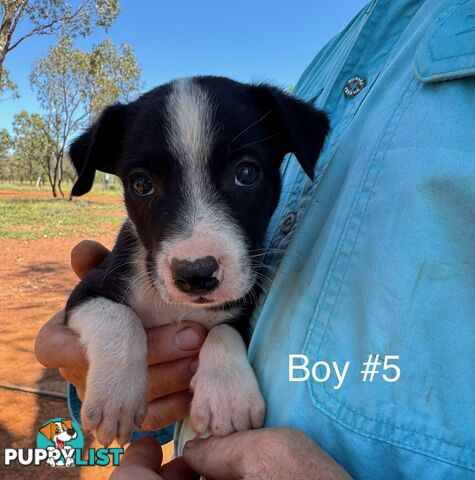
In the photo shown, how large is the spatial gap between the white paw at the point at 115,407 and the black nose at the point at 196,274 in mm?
467

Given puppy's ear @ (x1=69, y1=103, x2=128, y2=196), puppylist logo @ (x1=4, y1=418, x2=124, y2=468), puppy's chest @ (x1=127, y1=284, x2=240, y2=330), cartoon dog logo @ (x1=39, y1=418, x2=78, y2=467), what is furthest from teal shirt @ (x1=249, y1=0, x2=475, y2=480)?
cartoon dog logo @ (x1=39, y1=418, x2=78, y2=467)

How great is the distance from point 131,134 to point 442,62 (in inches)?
54.0

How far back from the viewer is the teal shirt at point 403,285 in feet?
3.80

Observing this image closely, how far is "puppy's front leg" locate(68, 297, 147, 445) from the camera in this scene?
1802 mm

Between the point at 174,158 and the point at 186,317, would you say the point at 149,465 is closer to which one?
the point at 186,317

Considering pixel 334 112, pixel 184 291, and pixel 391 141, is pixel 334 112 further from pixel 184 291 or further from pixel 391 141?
pixel 184 291

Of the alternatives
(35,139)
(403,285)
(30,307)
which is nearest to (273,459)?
(403,285)

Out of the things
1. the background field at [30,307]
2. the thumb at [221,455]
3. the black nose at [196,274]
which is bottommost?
the background field at [30,307]

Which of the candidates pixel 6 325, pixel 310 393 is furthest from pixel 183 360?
pixel 6 325

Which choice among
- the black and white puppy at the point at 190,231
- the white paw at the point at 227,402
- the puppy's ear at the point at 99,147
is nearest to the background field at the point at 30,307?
the puppy's ear at the point at 99,147

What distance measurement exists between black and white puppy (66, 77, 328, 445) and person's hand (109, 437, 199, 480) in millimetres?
78

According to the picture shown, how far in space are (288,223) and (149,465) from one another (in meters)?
0.99

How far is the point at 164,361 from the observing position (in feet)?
6.77

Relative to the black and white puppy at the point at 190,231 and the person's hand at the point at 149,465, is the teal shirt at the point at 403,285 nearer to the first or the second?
the black and white puppy at the point at 190,231
